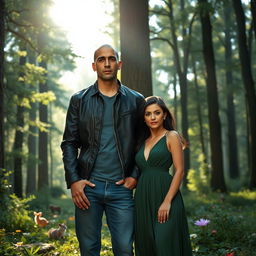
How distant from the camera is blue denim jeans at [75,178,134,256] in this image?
3.94 metres

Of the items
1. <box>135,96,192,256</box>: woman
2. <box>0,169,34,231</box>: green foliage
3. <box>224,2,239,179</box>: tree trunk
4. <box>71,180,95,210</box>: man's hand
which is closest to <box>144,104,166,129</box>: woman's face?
<box>135,96,192,256</box>: woman

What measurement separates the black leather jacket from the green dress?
202 mm

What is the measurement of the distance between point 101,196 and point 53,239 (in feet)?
11.0

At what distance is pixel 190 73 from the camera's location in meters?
29.9

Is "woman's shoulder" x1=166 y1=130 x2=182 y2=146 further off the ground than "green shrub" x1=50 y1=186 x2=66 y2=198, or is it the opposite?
"woman's shoulder" x1=166 y1=130 x2=182 y2=146

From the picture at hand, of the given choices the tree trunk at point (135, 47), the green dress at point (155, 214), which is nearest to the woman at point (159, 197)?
the green dress at point (155, 214)

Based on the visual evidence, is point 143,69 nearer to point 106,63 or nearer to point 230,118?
point 106,63

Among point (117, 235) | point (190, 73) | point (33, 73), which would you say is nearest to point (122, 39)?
point (117, 235)

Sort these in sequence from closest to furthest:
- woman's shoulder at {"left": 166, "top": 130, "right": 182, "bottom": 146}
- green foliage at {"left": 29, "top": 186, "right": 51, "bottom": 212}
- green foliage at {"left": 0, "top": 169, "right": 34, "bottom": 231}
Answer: woman's shoulder at {"left": 166, "top": 130, "right": 182, "bottom": 146} → green foliage at {"left": 0, "top": 169, "right": 34, "bottom": 231} → green foliage at {"left": 29, "top": 186, "right": 51, "bottom": 212}

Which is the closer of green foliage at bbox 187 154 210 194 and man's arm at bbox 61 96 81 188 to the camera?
man's arm at bbox 61 96 81 188

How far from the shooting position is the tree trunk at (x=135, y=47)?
6.69m

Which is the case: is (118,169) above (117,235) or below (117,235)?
→ above

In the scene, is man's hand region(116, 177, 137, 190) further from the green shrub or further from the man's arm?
the green shrub

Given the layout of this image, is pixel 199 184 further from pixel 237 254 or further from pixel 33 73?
pixel 237 254
